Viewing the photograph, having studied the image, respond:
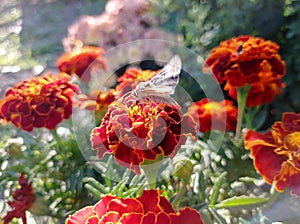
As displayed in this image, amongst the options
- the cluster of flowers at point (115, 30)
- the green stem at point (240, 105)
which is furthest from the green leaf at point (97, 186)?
the cluster of flowers at point (115, 30)

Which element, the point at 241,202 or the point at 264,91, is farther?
the point at 264,91

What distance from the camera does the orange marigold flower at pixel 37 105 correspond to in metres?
1.02

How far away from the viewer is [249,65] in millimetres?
1097

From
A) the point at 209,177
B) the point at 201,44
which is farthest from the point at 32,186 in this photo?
the point at 201,44

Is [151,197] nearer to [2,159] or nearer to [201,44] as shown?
[2,159]

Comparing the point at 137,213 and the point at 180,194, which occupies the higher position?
the point at 137,213

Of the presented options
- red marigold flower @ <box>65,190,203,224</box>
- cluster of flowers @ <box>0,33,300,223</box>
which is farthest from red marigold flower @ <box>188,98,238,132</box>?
red marigold flower @ <box>65,190,203,224</box>

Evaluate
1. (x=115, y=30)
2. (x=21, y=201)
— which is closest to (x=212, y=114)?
(x=21, y=201)

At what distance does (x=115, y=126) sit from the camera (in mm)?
778

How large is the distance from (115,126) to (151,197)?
12 centimetres

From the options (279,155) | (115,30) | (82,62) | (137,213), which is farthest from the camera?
(115,30)

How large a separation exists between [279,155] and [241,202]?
0.30 ft

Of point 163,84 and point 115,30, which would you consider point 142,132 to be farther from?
point 115,30

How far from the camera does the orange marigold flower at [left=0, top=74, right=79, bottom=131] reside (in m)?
1.02
